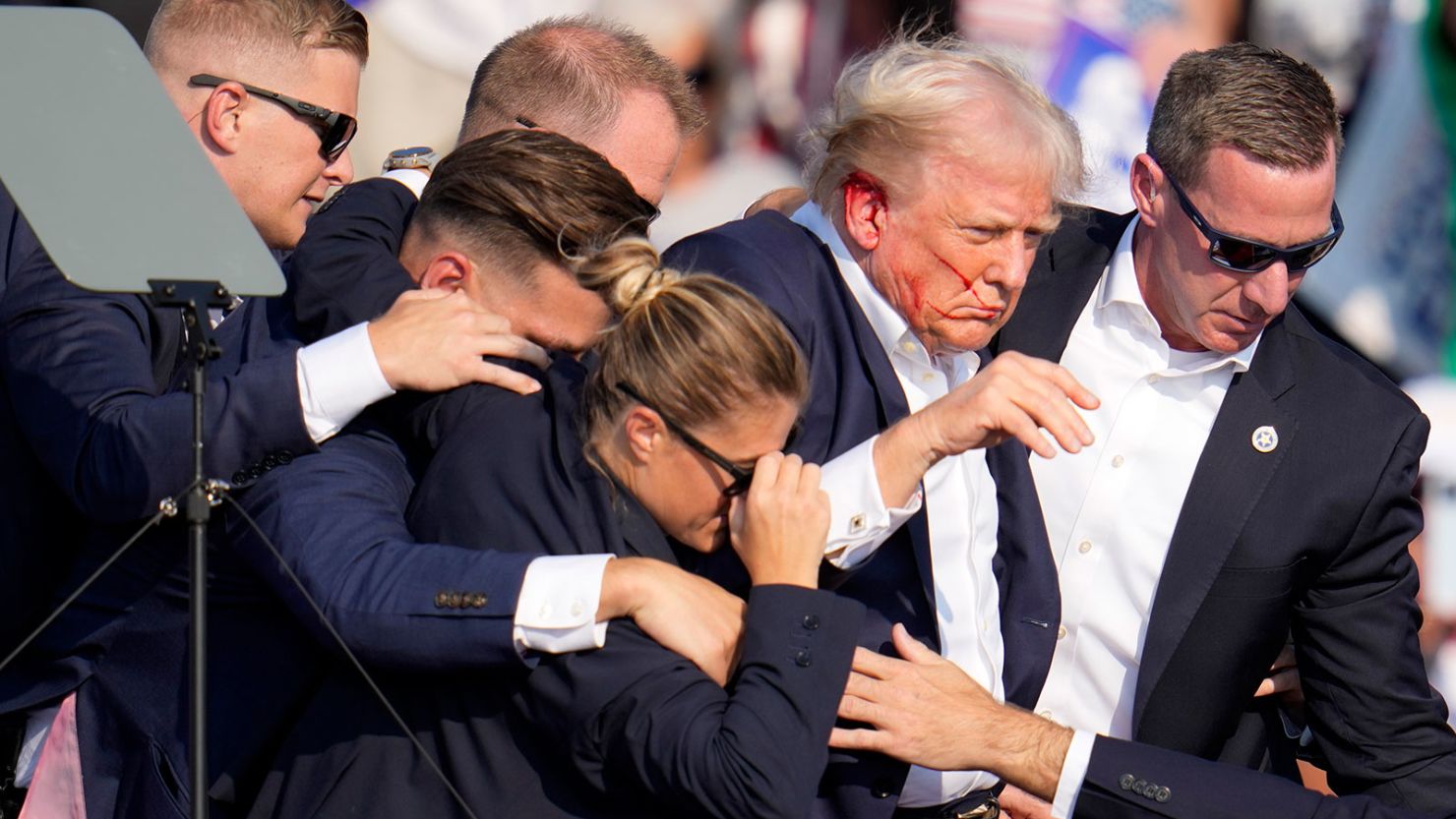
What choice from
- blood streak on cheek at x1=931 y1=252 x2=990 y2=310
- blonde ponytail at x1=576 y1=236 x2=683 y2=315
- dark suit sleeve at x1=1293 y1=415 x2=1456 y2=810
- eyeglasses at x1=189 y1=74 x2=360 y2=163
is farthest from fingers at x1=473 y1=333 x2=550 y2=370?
dark suit sleeve at x1=1293 y1=415 x2=1456 y2=810

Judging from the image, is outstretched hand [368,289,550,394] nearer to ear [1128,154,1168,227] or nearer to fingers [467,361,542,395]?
fingers [467,361,542,395]

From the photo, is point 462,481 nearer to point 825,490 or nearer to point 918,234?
point 825,490

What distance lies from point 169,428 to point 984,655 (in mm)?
1308

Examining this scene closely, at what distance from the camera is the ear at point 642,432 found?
7.84ft

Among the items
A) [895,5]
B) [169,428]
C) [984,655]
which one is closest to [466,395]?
[169,428]

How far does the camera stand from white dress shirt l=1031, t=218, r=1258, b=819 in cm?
333

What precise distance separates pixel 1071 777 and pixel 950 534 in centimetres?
50

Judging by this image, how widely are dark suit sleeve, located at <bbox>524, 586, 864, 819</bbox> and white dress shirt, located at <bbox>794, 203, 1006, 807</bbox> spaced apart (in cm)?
34

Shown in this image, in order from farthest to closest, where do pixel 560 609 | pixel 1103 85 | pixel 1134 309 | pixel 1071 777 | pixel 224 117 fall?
pixel 1103 85
pixel 1134 309
pixel 224 117
pixel 1071 777
pixel 560 609

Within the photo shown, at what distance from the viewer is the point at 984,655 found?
9.36 feet

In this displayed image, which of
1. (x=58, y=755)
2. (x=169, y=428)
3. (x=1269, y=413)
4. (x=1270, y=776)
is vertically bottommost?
(x=58, y=755)

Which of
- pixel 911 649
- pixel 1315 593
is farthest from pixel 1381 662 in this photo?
pixel 911 649

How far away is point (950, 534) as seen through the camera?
2.78m

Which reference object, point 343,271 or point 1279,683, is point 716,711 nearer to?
point 343,271
